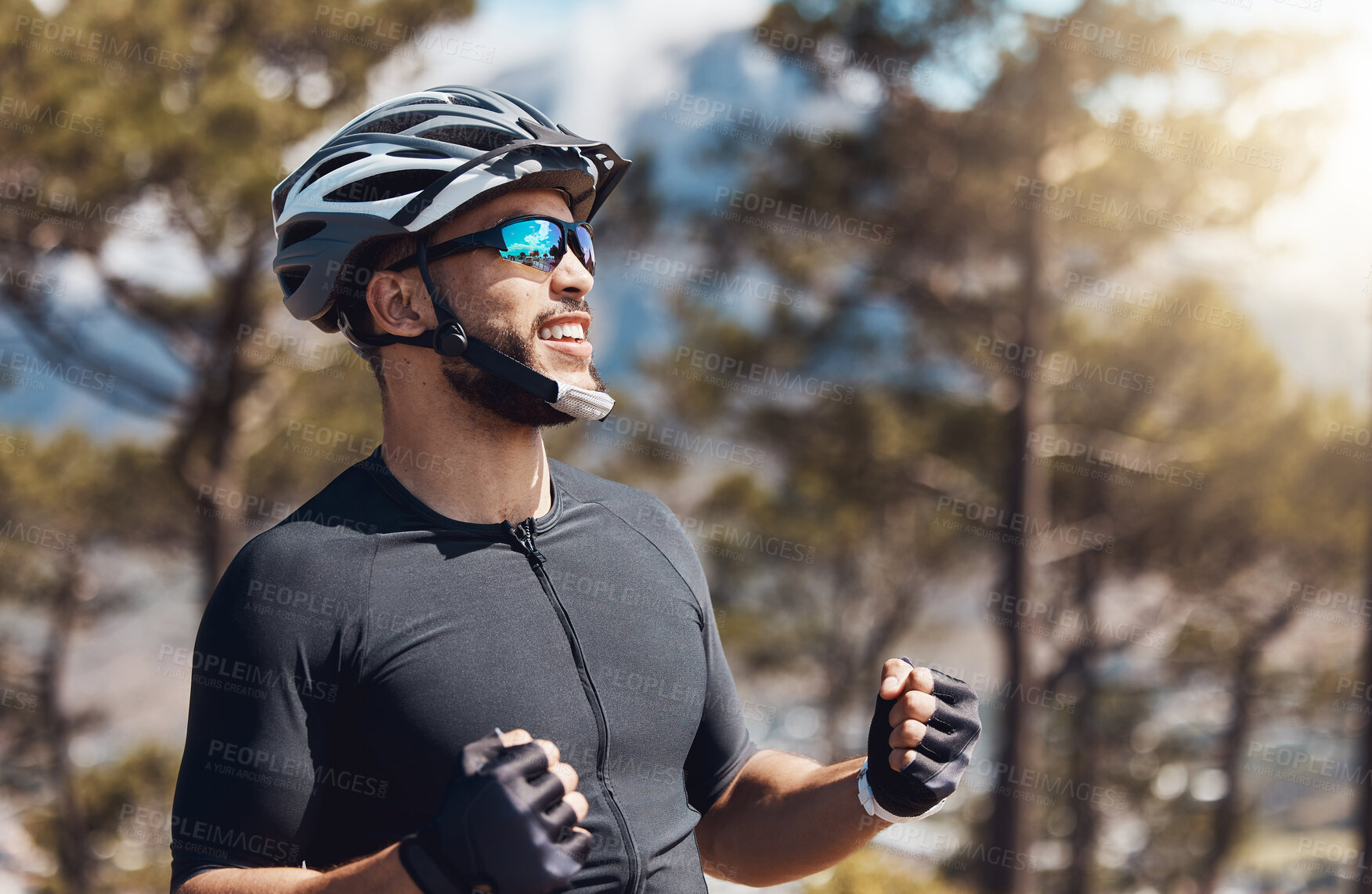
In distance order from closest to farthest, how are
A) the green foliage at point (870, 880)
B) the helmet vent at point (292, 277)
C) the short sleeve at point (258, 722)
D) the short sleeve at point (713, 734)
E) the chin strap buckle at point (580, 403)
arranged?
the short sleeve at point (258, 722), the chin strap buckle at point (580, 403), the short sleeve at point (713, 734), the helmet vent at point (292, 277), the green foliage at point (870, 880)

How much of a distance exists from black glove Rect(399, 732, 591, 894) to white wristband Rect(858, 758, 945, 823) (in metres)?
0.71

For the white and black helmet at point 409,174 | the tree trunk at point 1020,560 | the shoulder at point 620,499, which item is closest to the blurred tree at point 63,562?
the tree trunk at point 1020,560

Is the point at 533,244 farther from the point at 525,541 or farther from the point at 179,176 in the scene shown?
the point at 179,176

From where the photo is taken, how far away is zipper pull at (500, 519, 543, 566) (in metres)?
1.90

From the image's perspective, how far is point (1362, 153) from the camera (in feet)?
36.2

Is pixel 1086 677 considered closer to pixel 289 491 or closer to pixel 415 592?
pixel 289 491

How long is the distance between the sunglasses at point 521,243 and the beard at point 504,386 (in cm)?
15

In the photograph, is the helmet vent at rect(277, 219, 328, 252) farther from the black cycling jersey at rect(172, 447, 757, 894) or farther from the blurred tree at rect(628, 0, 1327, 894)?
the blurred tree at rect(628, 0, 1327, 894)

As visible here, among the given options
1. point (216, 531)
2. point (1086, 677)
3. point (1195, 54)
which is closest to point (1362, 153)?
point (1195, 54)

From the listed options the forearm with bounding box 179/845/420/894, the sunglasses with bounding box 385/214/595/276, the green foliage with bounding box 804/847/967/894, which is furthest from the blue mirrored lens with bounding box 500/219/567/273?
the green foliage with bounding box 804/847/967/894

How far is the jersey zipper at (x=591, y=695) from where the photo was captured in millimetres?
1743

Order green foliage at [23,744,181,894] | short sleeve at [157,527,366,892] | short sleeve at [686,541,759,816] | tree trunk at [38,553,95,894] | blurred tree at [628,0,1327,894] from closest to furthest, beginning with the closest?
short sleeve at [157,527,366,892], short sleeve at [686,541,759,816], blurred tree at [628,0,1327,894], green foliage at [23,744,181,894], tree trunk at [38,553,95,894]

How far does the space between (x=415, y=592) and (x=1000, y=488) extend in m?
12.6

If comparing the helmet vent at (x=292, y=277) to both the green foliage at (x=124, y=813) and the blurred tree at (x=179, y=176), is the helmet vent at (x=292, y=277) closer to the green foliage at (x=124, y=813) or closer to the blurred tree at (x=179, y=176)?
the blurred tree at (x=179, y=176)
